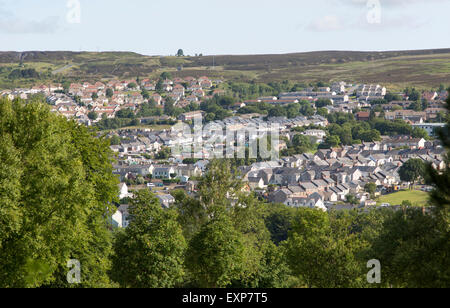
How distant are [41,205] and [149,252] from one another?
136 inches

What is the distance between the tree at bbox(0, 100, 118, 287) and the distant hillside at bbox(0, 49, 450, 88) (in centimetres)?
12039

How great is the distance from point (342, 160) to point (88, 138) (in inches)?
2318

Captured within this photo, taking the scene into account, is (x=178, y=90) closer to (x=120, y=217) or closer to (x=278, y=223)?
(x=120, y=217)

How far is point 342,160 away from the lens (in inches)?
2921

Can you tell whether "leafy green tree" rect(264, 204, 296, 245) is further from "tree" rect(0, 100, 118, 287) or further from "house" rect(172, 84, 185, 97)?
"house" rect(172, 84, 185, 97)

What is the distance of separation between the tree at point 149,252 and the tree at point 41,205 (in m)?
0.60

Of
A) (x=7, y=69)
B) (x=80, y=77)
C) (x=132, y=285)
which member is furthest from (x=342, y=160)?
(x=7, y=69)

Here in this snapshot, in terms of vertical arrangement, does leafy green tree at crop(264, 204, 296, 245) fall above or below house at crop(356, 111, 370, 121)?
below

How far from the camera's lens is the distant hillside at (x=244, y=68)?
146250mm

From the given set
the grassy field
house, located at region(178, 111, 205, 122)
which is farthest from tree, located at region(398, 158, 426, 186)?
house, located at region(178, 111, 205, 122)

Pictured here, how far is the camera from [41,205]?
13.7m

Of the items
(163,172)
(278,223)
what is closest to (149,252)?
(278,223)

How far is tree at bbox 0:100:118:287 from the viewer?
43.3 ft
